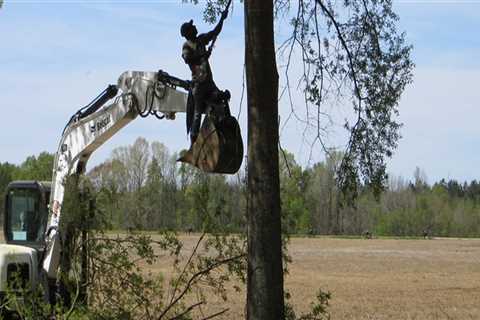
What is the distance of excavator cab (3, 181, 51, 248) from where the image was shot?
13.0 m

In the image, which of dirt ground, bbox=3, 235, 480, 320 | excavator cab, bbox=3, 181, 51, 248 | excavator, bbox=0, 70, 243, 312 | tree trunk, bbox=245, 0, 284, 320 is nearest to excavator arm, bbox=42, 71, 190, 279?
excavator, bbox=0, 70, 243, 312

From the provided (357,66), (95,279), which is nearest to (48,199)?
(95,279)

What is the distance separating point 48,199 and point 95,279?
3329mm

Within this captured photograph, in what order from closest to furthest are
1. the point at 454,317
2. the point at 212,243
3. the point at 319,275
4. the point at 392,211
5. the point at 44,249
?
1. the point at 212,243
2. the point at 44,249
3. the point at 454,317
4. the point at 319,275
5. the point at 392,211

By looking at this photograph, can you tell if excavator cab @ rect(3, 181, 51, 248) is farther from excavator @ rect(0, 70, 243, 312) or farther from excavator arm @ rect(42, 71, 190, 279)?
excavator arm @ rect(42, 71, 190, 279)

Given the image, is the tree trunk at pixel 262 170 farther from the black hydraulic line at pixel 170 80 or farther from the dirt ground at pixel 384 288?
the black hydraulic line at pixel 170 80

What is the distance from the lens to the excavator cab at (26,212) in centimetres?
1295

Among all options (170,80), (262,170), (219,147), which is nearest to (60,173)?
(170,80)

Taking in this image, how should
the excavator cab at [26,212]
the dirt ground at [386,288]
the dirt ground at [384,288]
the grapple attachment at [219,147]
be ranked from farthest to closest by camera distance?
1. the dirt ground at [386,288]
2. the dirt ground at [384,288]
3. the excavator cab at [26,212]
4. the grapple attachment at [219,147]

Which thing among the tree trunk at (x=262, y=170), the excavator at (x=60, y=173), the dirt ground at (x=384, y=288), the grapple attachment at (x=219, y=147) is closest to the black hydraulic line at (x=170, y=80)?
the excavator at (x=60, y=173)

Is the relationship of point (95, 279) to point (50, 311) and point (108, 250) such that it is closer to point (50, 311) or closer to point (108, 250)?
point (108, 250)

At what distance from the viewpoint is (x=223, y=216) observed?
9523mm

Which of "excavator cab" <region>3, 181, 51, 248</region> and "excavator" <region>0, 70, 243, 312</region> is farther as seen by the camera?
"excavator cab" <region>3, 181, 51, 248</region>

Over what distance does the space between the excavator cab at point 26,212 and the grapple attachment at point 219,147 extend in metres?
4.93
